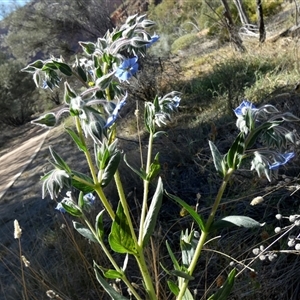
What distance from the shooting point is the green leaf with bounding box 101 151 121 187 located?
3.44 feet

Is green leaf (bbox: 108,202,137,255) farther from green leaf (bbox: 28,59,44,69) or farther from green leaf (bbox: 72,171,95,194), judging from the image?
green leaf (bbox: 28,59,44,69)

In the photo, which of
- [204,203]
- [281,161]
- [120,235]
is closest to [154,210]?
[120,235]

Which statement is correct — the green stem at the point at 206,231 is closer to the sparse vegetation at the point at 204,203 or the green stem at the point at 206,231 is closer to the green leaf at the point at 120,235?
the green leaf at the point at 120,235

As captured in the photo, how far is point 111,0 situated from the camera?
11.5 metres

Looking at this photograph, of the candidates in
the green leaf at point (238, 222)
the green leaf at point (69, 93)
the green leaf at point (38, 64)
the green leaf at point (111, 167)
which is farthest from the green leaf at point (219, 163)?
the green leaf at point (38, 64)

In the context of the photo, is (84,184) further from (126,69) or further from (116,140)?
(126,69)

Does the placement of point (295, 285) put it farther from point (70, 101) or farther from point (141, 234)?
point (70, 101)

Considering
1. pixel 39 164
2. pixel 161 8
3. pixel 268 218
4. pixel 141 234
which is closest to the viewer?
pixel 141 234

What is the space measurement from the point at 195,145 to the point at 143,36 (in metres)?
2.65

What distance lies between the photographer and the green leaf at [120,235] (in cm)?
108

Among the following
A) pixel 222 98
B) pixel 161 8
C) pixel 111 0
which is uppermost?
pixel 111 0

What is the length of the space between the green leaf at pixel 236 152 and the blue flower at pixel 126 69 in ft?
0.94

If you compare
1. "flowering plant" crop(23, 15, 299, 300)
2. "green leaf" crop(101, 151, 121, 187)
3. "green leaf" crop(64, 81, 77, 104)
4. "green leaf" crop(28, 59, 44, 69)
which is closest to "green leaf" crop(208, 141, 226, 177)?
"flowering plant" crop(23, 15, 299, 300)

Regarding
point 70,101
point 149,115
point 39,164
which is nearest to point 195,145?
point 149,115
